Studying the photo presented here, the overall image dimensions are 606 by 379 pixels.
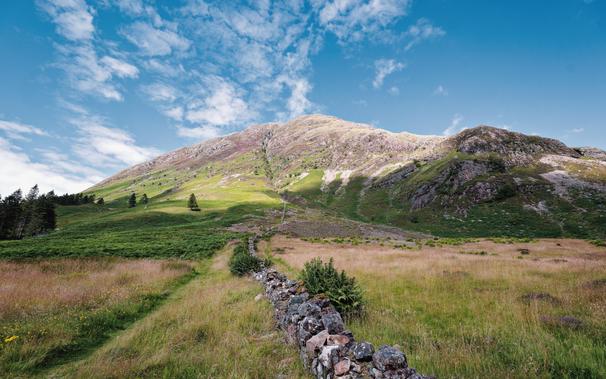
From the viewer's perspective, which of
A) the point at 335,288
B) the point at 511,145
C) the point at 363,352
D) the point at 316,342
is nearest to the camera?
the point at 363,352

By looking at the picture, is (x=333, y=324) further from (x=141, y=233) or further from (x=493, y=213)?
(x=493, y=213)

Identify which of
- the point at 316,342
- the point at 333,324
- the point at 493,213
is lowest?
the point at 316,342

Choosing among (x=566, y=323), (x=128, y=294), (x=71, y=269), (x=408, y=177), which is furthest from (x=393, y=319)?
(x=408, y=177)

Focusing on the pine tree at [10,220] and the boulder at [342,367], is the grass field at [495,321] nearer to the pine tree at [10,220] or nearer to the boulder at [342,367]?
the boulder at [342,367]

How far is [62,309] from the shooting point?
39.3ft

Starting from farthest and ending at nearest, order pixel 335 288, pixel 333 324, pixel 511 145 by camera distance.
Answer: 1. pixel 511 145
2. pixel 335 288
3. pixel 333 324

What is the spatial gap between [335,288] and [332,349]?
4.95m

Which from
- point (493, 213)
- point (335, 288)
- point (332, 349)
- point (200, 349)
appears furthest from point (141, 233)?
point (493, 213)

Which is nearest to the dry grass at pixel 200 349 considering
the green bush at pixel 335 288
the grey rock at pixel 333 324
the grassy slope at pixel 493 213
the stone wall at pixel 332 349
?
the stone wall at pixel 332 349

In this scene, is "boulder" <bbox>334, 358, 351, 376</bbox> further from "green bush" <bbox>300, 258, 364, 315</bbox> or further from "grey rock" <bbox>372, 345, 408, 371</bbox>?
"green bush" <bbox>300, 258, 364, 315</bbox>

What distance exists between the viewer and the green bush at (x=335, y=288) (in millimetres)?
10250

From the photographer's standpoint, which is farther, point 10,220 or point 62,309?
point 10,220

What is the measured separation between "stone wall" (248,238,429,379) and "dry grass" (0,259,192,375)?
7038mm

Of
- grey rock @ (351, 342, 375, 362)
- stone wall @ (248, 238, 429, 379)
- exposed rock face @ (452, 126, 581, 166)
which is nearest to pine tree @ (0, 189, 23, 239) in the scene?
stone wall @ (248, 238, 429, 379)
